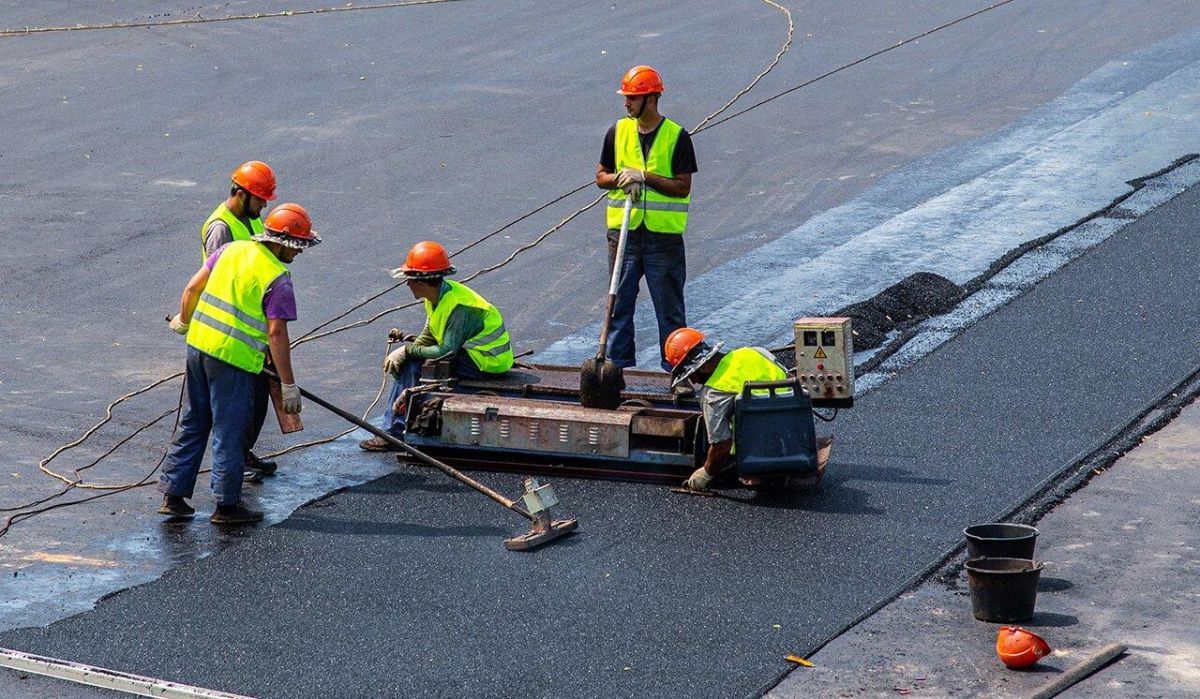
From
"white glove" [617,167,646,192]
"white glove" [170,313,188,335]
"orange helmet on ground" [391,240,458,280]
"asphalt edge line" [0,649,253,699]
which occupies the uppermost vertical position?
"white glove" [617,167,646,192]

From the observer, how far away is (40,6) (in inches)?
765

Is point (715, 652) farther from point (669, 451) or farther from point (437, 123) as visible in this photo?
point (437, 123)

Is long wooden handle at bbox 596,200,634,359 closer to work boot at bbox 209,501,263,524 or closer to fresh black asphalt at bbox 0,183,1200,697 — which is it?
fresh black asphalt at bbox 0,183,1200,697

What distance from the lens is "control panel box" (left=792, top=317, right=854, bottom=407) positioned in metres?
8.44

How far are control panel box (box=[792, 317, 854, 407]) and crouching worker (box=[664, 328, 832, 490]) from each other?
243 mm

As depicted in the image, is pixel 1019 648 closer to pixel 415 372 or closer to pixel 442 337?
pixel 442 337

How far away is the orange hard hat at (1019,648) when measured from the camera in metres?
6.23

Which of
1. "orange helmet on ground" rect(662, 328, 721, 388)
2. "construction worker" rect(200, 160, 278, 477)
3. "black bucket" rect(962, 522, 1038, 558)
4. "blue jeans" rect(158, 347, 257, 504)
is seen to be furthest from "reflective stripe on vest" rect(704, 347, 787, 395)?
"construction worker" rect(200, 160, 278, 477)

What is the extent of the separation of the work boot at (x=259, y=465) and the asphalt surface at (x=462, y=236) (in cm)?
8

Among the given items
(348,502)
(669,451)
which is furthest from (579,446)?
(348,502)

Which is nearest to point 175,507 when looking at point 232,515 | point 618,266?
→ point 232,515

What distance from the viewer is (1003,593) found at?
6.66 metres

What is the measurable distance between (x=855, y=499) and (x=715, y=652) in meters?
1.86

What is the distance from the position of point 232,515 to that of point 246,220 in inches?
69.9
